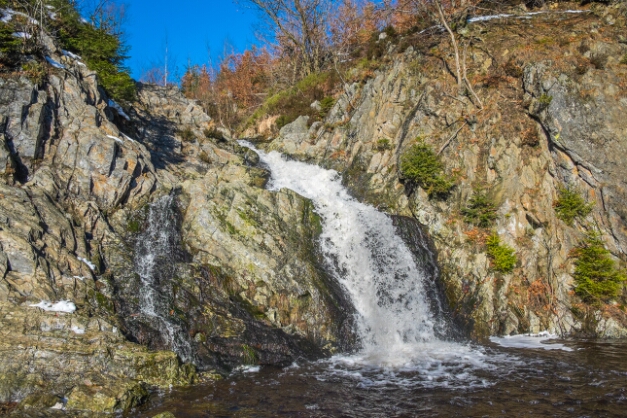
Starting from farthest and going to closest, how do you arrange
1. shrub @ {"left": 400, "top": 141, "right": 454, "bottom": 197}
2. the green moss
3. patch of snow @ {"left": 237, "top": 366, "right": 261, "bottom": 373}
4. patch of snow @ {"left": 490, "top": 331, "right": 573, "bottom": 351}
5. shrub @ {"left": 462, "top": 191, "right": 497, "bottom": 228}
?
1. shrub @ {"left": 400, "top": 141, "right": 454, "bottom": 197}
2. shrub @ {"left": 462, "top": 191, "right": 497, "bottom": 228}
3. the green moss
4. patch of snow @ {"left": 490, "top": 331, "right": 573, "bottom": 351}
5. patch of snow @ {"left": 237, "top": 366, "right": 261, "bottom": 373}

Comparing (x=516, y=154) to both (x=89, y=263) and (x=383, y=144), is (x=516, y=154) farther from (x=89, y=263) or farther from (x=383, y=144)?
(x=89, y=263)

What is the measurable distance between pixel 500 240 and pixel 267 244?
9128 mm

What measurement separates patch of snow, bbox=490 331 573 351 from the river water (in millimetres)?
57

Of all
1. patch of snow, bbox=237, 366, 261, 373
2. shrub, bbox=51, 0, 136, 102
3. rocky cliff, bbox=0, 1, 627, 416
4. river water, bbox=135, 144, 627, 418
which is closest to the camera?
river water, bbox=135, 144, 627, 418

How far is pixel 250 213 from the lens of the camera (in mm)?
15758

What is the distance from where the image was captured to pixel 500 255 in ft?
49.2

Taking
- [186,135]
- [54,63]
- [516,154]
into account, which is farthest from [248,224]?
[516,154]

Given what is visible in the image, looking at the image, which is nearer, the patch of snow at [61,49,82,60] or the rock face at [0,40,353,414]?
the rock face at [0,40,353,414]

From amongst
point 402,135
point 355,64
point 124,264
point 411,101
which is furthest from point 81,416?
point 355,64

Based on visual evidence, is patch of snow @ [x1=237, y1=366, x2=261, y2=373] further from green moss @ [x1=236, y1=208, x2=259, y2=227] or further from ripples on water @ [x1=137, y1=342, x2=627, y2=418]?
green moss @ [x1=236, y1=208, x2=259, y2=227]

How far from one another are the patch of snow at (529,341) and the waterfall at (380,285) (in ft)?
5.06

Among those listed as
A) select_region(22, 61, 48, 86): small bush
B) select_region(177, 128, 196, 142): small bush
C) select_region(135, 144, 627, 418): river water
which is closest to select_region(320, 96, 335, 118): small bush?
select_region(177, 128, 196, 142): small bush

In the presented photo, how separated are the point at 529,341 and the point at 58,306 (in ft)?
47.1

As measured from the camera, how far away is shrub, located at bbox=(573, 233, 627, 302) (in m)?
13.6
